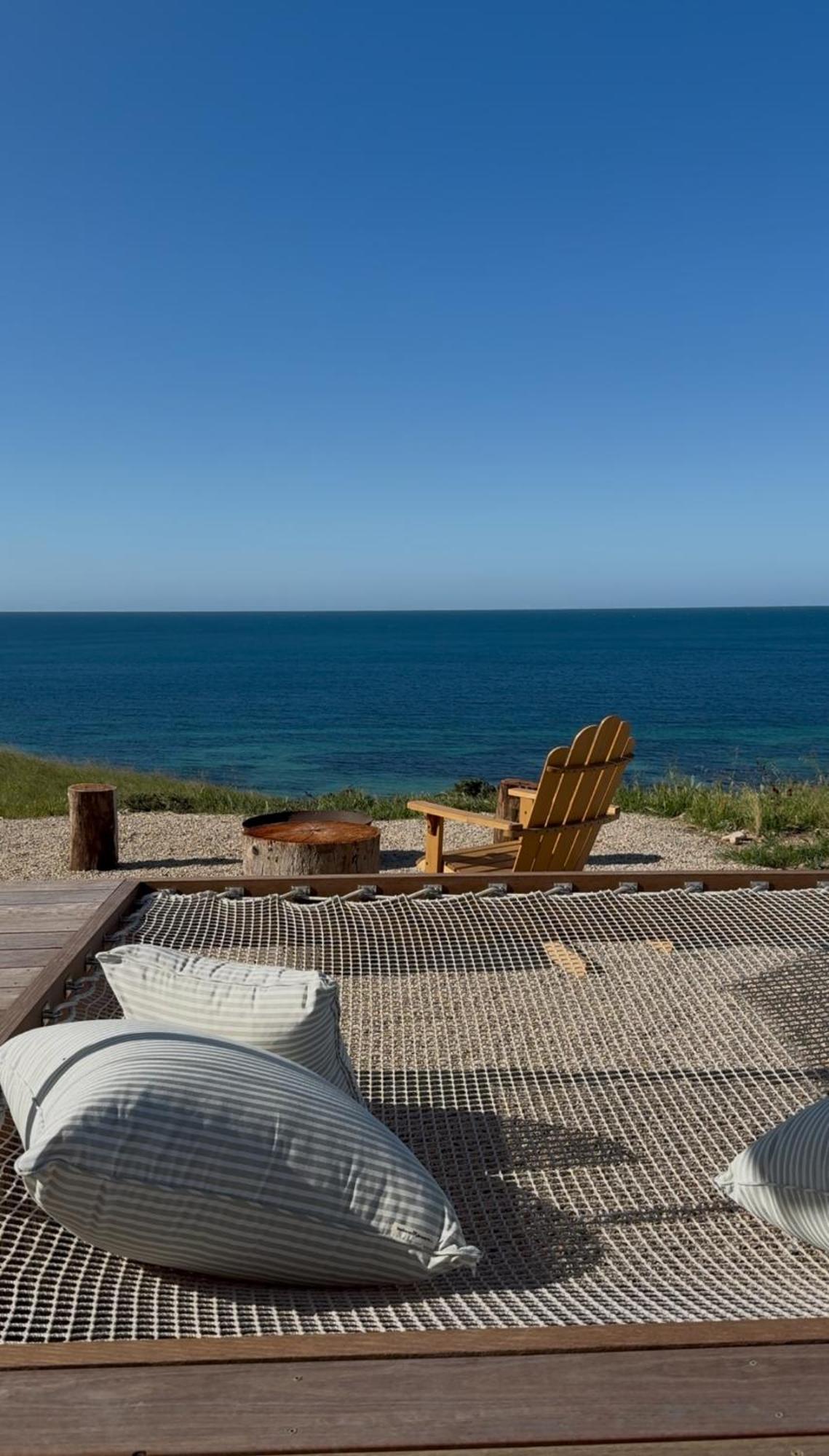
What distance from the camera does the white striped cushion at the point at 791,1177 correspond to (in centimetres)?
163

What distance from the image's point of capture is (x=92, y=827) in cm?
660

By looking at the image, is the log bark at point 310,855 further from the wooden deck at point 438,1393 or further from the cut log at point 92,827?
the wooden deck at point 438,1393

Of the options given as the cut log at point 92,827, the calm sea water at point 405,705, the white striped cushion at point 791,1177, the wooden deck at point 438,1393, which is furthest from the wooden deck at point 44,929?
the calm sea water at point 405,705

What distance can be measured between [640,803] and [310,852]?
507 centimetres

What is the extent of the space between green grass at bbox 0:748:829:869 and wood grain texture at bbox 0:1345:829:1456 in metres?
5.51

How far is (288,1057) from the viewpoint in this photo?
179cm

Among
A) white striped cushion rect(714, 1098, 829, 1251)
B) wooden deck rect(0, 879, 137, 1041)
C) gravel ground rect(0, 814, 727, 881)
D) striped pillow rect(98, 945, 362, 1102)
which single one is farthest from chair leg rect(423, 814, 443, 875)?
white striped cushion rect(714, 1098, 829, 1251)

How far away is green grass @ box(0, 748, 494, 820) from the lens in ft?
31.6

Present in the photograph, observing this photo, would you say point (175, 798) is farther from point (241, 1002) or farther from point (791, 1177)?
point (791, 1177)

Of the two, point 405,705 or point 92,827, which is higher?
point 92,827

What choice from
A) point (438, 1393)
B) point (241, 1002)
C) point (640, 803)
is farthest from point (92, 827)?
point (438, 1393)

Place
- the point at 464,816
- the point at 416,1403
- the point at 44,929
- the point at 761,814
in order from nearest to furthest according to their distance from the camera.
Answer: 1. the point at 416,1403
2. the point at 44,929
3. the point at 464,816
4. the point at 761,814

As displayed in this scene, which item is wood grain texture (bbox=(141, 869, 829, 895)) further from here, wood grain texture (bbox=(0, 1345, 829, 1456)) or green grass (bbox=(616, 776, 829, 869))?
green grass (bbox=(616, 776, 829, 869))

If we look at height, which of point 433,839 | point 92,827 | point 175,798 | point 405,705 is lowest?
point 405,705
